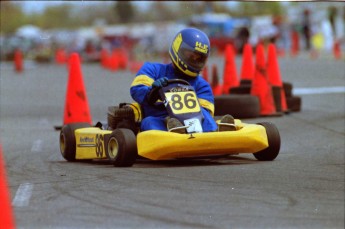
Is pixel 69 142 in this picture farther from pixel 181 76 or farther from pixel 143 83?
pixel 181 76

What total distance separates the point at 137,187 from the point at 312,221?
2.00 metres

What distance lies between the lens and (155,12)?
17225 cm

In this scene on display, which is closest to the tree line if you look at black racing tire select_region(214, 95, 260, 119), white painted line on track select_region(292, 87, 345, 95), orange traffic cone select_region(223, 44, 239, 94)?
white painted line on track select_region(292, 87, 345, 95)

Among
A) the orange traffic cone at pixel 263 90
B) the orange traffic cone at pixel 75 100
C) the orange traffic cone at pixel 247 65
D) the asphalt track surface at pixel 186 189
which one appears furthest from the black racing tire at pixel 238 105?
the orange traffic cone at pixel 247 65

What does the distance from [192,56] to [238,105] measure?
16.3 feet

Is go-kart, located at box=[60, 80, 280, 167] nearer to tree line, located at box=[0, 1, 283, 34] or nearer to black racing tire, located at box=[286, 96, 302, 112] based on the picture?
black racing tire, located at box=[286, 96, 302, 112]

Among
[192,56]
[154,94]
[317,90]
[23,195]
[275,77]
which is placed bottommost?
[317,90]

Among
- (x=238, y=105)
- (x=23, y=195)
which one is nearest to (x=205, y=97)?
(x=23, y=195)

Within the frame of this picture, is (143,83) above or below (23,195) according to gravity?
above

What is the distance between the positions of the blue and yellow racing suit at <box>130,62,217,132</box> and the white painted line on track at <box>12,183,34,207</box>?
1715 mm

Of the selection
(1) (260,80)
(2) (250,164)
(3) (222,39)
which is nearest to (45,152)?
(2) (250,164)

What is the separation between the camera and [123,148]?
363 inches

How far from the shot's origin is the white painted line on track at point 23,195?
7265 millimetres

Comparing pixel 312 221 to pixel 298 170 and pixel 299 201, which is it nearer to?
pixel 299 201
